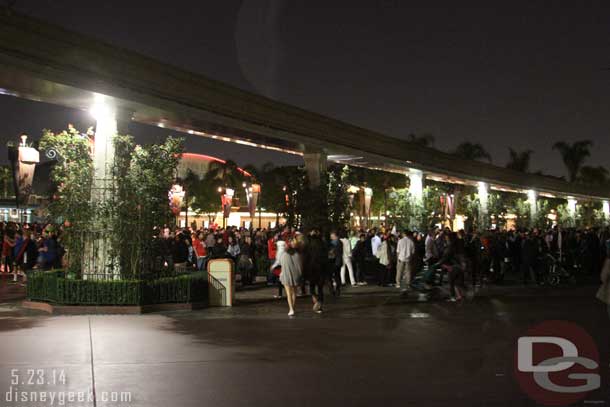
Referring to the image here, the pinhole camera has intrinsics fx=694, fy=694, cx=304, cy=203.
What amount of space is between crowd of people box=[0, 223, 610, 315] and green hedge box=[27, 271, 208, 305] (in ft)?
3.80

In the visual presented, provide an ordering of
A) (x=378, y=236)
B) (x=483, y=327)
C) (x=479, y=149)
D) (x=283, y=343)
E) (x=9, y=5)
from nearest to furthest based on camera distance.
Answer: (x=283, y=343) < (x=483, y=327) < (x=9, y=5) < (x=378, y=236) < (x=479, y=149)

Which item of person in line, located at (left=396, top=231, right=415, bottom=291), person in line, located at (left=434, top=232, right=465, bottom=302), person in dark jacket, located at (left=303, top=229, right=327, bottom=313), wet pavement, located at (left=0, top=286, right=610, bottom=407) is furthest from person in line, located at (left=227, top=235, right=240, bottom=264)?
person in line, located at (left=434, top=232, right=465, bottom=302)

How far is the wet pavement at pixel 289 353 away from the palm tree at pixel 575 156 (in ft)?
210

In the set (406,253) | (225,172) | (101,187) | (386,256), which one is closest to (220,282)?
(101,187)

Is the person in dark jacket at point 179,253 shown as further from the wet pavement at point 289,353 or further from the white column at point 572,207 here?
the white column at point 572,207

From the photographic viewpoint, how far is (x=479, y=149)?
2270 inches

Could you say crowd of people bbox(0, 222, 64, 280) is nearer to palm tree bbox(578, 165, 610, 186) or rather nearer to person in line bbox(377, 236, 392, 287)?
person in line bbox(377, 236, 392, 287)

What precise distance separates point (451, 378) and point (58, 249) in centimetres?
1522

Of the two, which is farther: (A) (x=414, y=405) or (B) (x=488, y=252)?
(B) (x=488, y=252)

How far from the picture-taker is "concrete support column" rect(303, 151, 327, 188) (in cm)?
2827

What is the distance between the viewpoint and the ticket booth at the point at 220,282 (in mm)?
16312

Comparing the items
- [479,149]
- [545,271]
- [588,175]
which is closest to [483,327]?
[545,271]

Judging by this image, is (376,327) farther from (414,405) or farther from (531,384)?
(414,405)

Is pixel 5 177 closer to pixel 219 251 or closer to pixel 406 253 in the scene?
pixel 219 251
